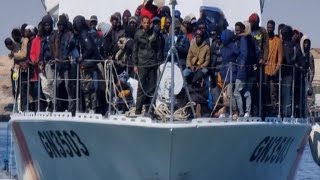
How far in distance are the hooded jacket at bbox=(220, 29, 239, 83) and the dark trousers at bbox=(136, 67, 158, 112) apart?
134 centimetres

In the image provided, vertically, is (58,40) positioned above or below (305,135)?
above

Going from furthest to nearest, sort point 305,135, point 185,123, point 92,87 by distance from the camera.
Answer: point 305,135 → point 92,87 → point 185,123

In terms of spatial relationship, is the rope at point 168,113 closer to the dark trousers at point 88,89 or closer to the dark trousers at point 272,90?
the dark trousers at point 88,89

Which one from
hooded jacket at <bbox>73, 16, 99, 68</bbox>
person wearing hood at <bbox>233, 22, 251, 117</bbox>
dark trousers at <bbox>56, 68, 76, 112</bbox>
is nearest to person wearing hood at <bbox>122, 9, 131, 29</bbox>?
hooded jacket at <bbox>73, 16, 99, 68</bbox>

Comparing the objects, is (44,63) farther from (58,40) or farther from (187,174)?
(187,174)

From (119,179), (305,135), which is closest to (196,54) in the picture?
(119,179)

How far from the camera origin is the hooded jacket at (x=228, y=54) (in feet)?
77.6

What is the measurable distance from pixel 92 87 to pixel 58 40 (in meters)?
1.13

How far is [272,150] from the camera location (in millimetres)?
25031

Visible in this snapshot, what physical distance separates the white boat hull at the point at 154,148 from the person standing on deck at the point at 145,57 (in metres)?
0.76

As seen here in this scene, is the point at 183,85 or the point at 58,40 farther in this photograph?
the point at 58,40

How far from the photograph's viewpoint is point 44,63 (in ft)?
82.2

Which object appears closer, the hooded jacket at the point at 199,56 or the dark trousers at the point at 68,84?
the hooded jacket at the point at 199,56

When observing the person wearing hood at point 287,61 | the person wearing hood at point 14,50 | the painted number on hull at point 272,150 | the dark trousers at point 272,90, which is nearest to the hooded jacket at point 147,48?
the dark trousers at point 272,90
